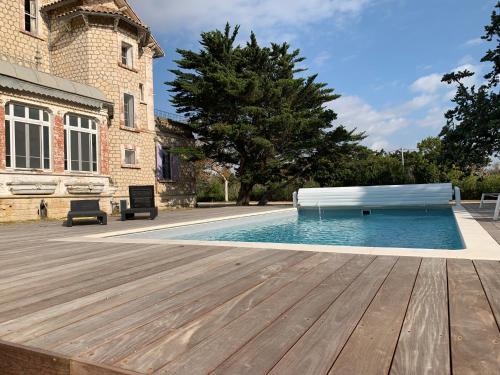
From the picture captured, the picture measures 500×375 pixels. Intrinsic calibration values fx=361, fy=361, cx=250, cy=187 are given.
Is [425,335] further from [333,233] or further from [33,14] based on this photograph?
[33,14]

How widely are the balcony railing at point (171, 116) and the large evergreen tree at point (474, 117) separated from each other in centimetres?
1451

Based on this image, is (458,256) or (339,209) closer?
(458,256)

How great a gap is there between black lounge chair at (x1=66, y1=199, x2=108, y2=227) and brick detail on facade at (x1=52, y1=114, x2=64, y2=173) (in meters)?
3.75

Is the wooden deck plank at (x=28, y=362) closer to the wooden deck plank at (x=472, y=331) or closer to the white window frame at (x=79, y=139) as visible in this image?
the wooden deck plank at (x=472, y=331)

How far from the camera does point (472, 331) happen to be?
1.84 m

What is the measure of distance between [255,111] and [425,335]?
59.4ft

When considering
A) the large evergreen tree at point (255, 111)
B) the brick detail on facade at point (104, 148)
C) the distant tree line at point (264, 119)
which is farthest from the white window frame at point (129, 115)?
the large evergreen tree at point (255, 111)

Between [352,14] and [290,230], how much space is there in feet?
19.4

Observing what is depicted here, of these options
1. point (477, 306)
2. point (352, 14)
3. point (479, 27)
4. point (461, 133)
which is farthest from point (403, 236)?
point (479, 27)

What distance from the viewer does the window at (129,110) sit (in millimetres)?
17933

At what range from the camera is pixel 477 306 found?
2.22m

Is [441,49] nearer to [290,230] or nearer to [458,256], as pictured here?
[290,230]

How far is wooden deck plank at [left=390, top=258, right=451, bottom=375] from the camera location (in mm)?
1507

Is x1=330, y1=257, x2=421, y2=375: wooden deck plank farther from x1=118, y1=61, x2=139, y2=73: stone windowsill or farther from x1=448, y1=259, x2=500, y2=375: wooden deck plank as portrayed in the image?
x1=118, y1=61, x2=139, y2=73: stone windowsill
